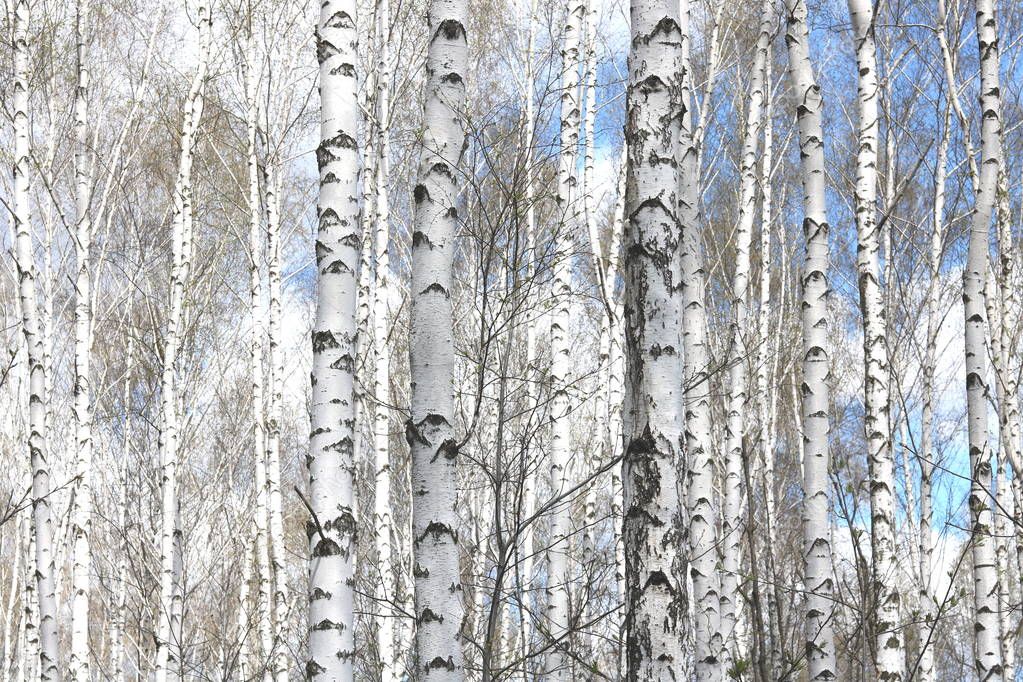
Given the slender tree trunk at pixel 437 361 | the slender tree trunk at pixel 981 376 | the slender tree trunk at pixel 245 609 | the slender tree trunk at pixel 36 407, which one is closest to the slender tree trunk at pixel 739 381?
the slender tree trunk at pixel 981 376

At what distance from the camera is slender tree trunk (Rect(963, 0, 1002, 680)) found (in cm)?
473

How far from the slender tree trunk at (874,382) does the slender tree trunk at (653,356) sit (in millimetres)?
2196

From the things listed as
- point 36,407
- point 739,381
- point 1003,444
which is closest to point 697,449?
point 1003,444

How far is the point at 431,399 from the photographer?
3.33 m

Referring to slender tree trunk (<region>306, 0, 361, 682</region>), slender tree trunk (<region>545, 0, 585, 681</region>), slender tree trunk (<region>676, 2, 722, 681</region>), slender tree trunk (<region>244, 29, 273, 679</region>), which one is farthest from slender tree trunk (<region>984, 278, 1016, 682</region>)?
slender tree trunk (<region>244, 29, 273, 679</region>)

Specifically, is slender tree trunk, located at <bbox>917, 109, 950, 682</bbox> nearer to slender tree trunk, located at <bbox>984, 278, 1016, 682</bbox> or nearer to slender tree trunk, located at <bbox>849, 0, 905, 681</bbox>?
slender tree trunk, located at <bbox>984, 278, 1016, 682</bbox>

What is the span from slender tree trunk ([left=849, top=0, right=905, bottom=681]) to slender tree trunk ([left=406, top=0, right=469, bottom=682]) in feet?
7.37

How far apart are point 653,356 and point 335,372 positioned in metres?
1.34

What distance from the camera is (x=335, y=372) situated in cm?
364

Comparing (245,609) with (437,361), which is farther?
(245,609)

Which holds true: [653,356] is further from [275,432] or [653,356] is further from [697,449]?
[275,432]

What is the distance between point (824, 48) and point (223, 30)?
749 centimetres

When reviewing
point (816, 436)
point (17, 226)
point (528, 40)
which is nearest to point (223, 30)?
point (528, 40)

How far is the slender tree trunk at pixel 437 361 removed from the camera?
3207mm
